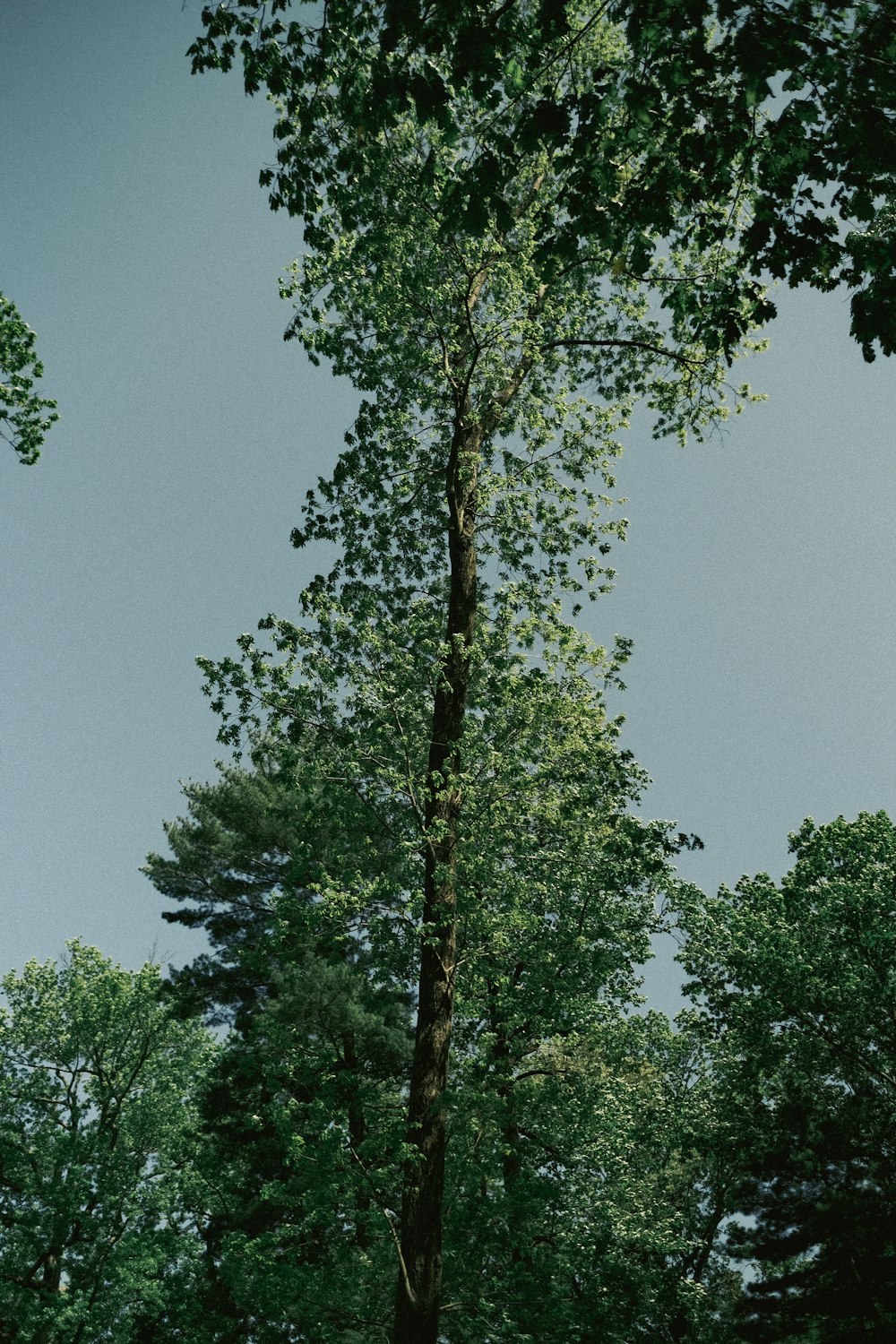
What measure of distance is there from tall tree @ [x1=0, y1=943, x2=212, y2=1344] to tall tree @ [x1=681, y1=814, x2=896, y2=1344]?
49.0 ft

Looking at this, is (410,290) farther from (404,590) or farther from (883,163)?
(883,163)

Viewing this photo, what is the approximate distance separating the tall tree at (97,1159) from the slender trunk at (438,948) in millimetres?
19356

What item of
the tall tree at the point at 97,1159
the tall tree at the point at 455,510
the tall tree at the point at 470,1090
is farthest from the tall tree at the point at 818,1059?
the tall tree at the point at 97,1159

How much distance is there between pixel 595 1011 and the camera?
14344mm

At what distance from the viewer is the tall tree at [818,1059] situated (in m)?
21.2

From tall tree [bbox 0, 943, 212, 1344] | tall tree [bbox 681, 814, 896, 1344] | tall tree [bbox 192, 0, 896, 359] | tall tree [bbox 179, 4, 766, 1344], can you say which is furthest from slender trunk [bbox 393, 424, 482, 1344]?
tall tree [bbox 0, 943, 212, 1344]

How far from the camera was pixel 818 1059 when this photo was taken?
861 inches

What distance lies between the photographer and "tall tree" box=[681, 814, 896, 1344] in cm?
2123

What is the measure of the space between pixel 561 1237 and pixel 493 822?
11395mm

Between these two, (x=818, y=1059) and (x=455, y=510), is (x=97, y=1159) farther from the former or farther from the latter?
(x=455, y=510)

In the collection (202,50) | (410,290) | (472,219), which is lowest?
(472,219)

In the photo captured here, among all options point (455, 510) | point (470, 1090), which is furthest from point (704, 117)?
point (470, 1090)

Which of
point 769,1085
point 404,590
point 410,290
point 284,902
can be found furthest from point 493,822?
point 769,1085

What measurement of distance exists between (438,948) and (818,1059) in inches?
710
